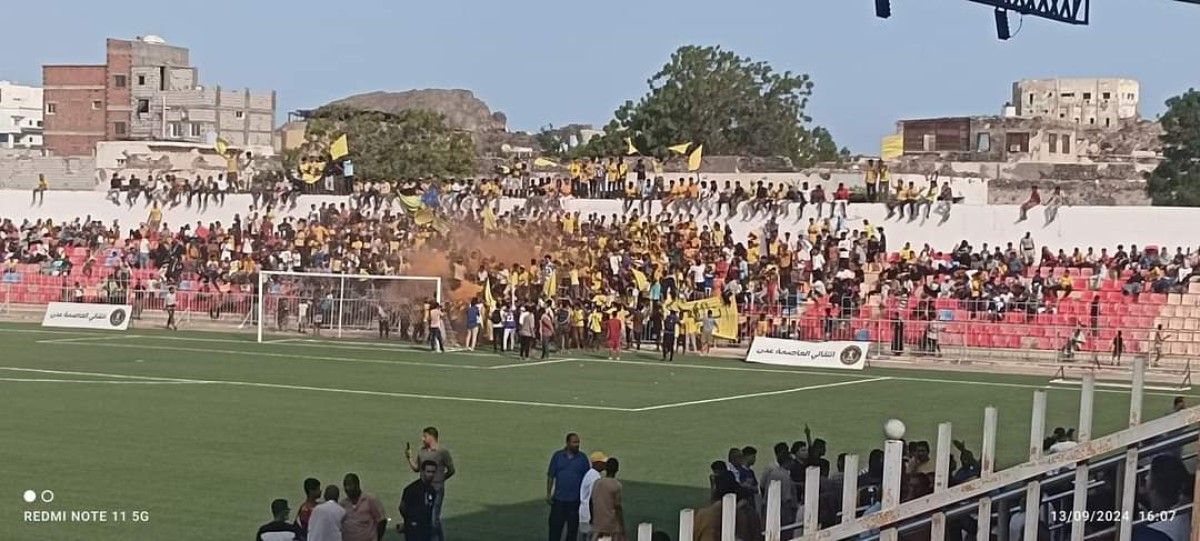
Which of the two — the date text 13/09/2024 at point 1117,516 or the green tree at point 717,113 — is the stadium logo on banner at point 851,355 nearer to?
the date text 13/09/2024 at point 1117,516

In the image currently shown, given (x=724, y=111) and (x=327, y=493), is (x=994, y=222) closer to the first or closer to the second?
(x=327, y=493)

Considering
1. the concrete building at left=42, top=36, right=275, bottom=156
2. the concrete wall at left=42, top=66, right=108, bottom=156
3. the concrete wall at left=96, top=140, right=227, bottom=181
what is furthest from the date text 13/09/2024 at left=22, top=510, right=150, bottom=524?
the concrete wall at left=42, top=66, right=108, bottom=156

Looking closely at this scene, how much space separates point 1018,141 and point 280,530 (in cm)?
7618

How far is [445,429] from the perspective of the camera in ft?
85.6

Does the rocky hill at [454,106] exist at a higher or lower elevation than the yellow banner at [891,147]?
higher

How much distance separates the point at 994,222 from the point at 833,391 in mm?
14959

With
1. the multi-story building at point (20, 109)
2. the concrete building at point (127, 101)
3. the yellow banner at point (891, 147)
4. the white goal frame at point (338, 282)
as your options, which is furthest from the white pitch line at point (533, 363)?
the multi-story building at point (20, 109)

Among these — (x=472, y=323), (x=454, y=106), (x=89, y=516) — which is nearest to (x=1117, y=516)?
(x=89, y=516)

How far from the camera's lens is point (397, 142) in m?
87.6

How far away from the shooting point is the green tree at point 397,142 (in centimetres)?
8588

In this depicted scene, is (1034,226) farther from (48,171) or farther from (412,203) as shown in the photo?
(48,171)

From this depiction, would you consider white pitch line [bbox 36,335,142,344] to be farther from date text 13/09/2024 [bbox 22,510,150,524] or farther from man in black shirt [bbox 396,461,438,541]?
man in black shirt [bbox 396,461,438,541]

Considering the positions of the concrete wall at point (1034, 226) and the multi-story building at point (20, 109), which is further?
the multi-story building at point (20, 109)

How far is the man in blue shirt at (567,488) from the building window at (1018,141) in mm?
71725
